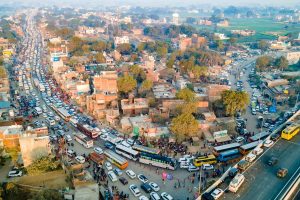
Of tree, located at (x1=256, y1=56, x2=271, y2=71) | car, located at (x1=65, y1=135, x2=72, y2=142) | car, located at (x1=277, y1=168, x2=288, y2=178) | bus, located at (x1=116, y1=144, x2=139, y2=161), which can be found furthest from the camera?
tree, located at (x1=256, y1=56, x2=271, y2=71)

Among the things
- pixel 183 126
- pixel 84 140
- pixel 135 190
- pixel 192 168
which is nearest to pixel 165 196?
pixel 135 190

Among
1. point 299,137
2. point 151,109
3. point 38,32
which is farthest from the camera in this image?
point 38,32

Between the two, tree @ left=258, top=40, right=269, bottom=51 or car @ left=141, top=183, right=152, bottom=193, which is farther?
tree @ left=258, top=40, right=269, bottom=51

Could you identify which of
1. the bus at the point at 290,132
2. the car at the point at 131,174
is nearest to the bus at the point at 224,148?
the bus at the point at 290,132

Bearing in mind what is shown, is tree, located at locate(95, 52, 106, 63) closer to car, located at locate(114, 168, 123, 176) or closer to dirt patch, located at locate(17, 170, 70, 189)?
car, located at locate(114, 168, 123, 176)

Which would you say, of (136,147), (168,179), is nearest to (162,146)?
(136,147)

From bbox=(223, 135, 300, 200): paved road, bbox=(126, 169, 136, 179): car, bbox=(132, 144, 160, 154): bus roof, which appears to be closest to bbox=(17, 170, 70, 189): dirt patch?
bbox=(126, 169, 136, 179): car

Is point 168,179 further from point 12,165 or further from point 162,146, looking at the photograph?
point 12,165
